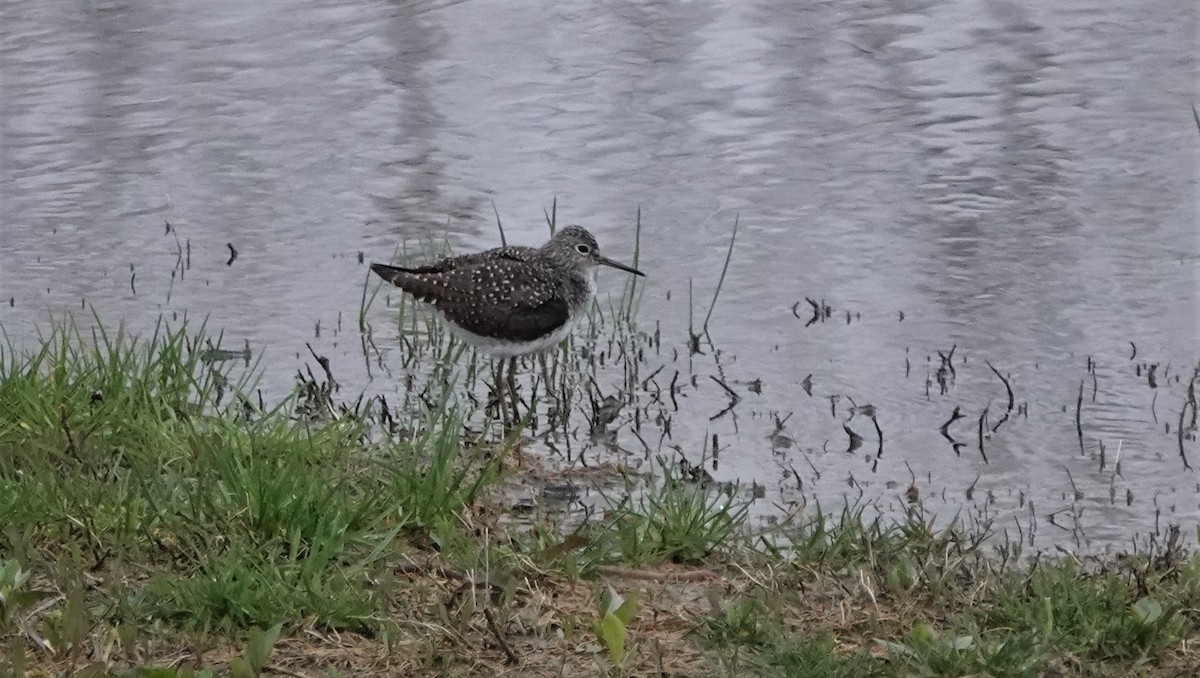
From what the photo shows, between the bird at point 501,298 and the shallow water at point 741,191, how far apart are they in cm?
52

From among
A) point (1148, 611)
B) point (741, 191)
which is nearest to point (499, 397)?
point (741, 191)

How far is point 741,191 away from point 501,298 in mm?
3133

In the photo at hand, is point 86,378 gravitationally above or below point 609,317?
above

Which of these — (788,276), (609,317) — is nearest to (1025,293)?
(788,276)

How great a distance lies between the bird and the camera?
7.89 m

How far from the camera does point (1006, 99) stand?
12.3 meters

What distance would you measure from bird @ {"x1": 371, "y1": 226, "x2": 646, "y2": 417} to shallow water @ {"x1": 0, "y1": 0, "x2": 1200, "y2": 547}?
0.52m

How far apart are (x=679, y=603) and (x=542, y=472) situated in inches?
66.4

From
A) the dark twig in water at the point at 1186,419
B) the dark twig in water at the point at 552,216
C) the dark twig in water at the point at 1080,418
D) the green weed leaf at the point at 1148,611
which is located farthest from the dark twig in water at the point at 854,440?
the green weed leaf at the point at 1148,611

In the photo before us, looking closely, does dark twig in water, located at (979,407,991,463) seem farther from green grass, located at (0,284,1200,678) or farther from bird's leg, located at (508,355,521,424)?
bird's leg, located at (508,355,521,424)

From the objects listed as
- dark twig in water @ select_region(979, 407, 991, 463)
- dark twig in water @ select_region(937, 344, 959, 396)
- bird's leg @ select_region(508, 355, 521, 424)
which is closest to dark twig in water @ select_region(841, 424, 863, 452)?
dark twig in water @ select_region(979, 407, 991, 463)

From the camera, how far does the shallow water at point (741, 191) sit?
7.68 m

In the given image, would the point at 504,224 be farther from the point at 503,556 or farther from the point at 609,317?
the point at 503,556

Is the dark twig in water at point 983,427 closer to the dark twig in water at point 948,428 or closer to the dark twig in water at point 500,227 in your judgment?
the dark twig in water at point 948,428
